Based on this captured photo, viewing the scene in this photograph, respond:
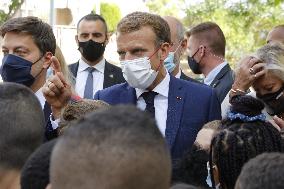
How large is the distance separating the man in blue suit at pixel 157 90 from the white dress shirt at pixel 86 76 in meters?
2.06

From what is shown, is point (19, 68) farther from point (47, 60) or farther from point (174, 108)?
point (174, 108)

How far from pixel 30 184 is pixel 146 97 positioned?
211cm

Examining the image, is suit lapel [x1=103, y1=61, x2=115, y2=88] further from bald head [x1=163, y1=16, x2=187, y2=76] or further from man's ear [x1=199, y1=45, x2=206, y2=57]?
man's ear [x1=199, y1=45, x2=206, y2=57]

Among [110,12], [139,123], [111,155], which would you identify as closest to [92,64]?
[139,123]

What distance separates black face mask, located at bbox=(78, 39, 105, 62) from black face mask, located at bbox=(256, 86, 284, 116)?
112 inches

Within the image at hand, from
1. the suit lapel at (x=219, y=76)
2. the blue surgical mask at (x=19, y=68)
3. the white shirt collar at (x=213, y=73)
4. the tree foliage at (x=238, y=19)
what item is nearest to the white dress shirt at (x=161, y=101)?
the blue surgical mask at (x=19, y=68)

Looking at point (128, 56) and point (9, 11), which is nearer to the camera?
point (128, 56)

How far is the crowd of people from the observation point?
1798mm

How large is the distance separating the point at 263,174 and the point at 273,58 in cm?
221

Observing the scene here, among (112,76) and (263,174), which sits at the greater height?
(263,174)

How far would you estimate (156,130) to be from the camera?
1.92m

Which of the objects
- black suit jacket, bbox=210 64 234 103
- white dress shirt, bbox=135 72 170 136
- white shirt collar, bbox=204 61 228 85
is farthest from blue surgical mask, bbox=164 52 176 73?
white dress shirt, bbox=135 72 170 136

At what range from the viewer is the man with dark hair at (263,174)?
7.22 ft

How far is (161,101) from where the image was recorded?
436 centimetres
